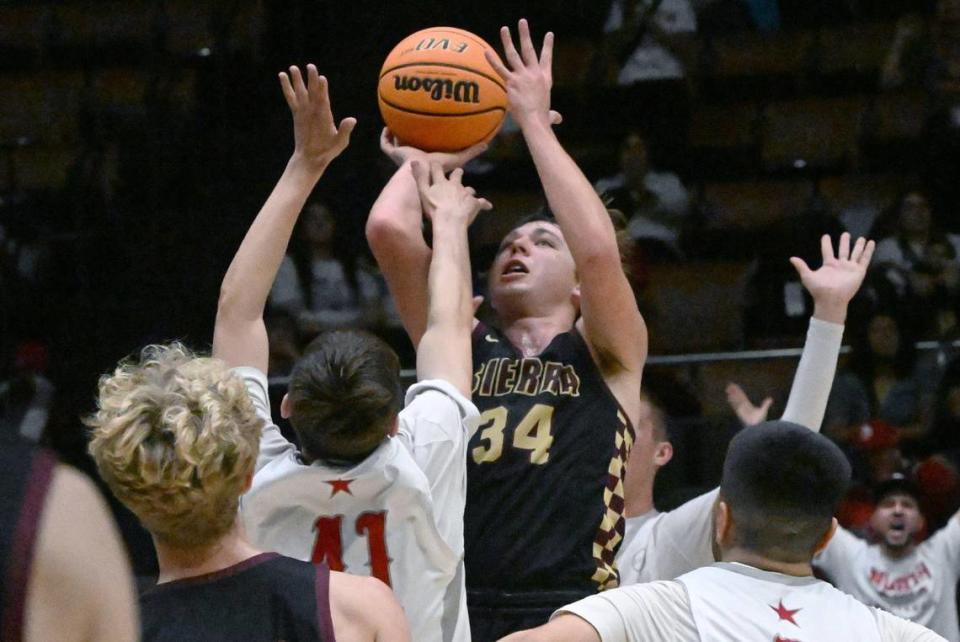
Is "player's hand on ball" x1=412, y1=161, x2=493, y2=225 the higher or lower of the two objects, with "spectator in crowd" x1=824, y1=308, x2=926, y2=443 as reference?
higher

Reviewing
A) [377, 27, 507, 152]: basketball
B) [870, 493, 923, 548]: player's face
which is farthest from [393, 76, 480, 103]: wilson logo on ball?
[870, 493, 923, 548]: player's face

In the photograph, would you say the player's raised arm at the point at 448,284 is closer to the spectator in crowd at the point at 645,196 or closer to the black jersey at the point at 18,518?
the black jersey at the point at 18,518

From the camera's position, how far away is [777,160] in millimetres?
8039

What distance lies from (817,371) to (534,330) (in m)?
0.65

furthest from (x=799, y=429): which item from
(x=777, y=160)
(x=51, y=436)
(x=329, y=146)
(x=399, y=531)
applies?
(x=777, y=160)

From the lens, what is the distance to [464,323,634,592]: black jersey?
321 cm

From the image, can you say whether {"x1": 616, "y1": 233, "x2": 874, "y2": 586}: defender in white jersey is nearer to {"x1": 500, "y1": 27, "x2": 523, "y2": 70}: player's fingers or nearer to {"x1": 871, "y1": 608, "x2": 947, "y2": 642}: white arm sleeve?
{"x1": 500, "y1": 27, "x2": 523, "y2": 70}: player's fingers

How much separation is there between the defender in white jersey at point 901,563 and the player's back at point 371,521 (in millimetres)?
4020

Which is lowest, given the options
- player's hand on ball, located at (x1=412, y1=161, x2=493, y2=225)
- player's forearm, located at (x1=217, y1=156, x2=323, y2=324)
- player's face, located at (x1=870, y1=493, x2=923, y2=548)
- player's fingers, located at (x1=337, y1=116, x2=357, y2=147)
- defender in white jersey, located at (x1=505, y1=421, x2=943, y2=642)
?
player's face, located at (x1=870, y1=493, x2=923, y2=548)

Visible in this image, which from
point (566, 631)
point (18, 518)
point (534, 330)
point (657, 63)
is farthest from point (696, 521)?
point (657, 63)

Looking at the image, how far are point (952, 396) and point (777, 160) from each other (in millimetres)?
1731

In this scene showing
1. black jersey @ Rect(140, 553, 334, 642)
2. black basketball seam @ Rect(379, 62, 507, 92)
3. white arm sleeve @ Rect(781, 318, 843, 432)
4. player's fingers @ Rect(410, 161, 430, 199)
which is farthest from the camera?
black basketball seam @ Rect(379, 62, 507, 92)

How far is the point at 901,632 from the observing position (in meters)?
2.24

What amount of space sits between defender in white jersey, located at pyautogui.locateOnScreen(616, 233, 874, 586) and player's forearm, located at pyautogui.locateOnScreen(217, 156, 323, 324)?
1155 millimetres
